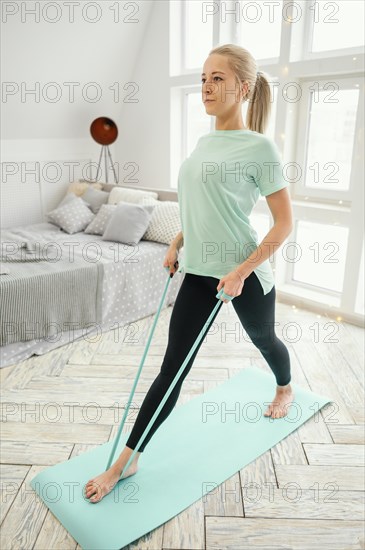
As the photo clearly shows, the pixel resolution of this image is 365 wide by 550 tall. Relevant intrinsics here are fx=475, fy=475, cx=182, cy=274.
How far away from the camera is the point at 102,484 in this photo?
158cm

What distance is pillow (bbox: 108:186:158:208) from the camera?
3.66 m

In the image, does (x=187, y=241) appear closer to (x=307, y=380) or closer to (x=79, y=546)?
(x=79, y=546)

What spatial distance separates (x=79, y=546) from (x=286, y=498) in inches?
27.3

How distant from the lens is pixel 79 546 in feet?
4.64

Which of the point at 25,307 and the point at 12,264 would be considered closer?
the point at 25,307

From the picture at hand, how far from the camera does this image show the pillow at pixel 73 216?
368cm

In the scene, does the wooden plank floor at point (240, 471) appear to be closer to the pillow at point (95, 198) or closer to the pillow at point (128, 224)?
the pillow at point (128, 224)

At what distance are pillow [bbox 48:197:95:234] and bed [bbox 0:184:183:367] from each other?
0.17 meters

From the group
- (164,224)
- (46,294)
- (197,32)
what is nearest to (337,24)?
(197,32)

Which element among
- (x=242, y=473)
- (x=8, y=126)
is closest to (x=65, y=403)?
(x=242, y=473)

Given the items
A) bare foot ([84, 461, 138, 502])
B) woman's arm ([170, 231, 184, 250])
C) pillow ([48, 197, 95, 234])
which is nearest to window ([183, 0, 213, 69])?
pillow ([48, 197, 95, 234])

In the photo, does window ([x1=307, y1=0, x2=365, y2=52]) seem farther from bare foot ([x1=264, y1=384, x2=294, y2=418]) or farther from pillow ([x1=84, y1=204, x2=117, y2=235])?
bare foot ([x1=264, y1=384, x2=294, y2=418])

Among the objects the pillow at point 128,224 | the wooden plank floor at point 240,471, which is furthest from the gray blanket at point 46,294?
Result: the pillow at point 128,224

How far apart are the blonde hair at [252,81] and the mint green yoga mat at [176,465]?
47.1 inches
